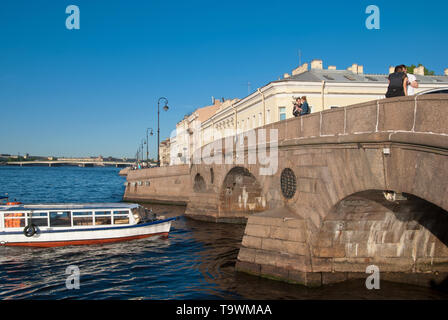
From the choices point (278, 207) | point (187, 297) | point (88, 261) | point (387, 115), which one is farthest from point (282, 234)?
point (88, 261)

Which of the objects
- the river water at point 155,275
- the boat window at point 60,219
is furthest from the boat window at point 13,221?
the boat window at point 60,219

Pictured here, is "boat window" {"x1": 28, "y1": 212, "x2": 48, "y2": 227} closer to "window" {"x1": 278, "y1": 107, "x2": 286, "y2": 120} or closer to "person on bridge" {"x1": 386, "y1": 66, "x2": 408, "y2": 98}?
"window" {"x1": 278, "y1": 107, "x2": 286, "y2": 120}

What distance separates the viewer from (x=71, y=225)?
24.0 m

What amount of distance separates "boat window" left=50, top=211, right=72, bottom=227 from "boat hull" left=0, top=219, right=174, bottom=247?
2.65 ft

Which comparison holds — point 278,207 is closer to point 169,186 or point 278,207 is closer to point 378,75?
point 378,75

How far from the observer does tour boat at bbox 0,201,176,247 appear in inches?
909

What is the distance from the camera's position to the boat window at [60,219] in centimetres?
2416

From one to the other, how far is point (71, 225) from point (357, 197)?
17216 millimetres

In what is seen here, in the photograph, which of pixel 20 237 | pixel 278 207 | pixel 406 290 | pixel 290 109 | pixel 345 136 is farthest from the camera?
pixel 290 109

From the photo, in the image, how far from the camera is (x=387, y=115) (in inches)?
427

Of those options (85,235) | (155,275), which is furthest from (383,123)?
(85,235)

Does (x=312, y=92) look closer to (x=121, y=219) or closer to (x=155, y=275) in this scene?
(x=121, y=219)

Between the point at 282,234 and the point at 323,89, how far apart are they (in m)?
15.2

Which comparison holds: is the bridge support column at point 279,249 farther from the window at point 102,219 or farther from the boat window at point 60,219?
the boat window at point 60,219
